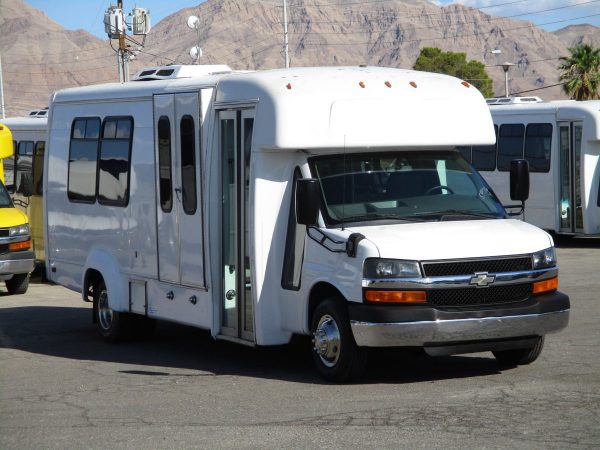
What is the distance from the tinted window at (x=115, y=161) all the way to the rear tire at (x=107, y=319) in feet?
3.36

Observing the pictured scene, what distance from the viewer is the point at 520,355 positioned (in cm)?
1091

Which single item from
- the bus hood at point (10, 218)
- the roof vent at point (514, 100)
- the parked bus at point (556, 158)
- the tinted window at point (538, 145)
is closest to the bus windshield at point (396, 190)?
the bus hood at point (10, 218)

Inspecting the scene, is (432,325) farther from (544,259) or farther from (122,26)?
(122,26)

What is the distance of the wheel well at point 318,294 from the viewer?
1053 centimetres

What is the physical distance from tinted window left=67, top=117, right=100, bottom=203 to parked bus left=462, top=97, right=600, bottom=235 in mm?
12152

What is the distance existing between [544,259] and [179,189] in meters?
3.69

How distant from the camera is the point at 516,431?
8.30 meters

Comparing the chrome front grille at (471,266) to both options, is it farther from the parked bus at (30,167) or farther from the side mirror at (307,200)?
the parked bus at (30,167)

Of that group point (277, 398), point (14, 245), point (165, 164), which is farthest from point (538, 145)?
point (277, 398)

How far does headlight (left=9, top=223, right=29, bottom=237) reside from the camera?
61.3 feet

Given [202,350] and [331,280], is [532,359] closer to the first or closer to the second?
[331,280]

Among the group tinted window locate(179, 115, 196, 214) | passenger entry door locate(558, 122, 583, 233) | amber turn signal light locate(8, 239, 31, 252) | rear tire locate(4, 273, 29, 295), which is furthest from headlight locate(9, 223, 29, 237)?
passenger entry door locate(558, 122, 583, 233)

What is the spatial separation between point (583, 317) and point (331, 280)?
16.0 ft

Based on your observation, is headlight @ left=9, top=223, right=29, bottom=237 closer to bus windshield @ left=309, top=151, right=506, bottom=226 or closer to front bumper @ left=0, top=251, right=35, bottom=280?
front bumper @ left=0, top=251, right=35, bottom=280
